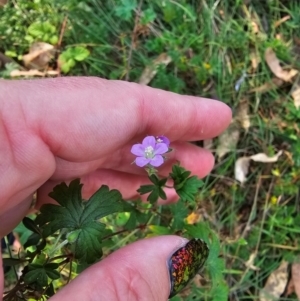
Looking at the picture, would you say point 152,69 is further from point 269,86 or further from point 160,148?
point 160,148

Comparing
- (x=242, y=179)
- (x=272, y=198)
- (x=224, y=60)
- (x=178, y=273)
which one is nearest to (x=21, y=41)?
(x=224, y=60)

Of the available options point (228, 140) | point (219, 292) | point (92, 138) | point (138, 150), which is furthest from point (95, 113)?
point (228, 140)

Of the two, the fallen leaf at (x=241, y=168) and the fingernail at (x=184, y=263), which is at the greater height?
the fingernail at (x=184, y=263)

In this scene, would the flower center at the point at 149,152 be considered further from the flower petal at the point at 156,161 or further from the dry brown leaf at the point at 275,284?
the dry brown leaf at the point at 275,284

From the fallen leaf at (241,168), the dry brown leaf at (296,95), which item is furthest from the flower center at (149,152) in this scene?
the dry brown leaf at (296,95)

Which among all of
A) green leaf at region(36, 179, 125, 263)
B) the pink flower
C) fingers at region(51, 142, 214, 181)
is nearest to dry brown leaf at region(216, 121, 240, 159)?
fingers at region(51, 142, 214, 181)

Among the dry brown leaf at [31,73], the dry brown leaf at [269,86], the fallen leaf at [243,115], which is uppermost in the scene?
the dry brown leaf at [31,73]
